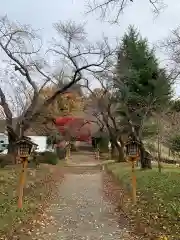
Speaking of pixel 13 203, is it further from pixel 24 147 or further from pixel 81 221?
pixel 81 221

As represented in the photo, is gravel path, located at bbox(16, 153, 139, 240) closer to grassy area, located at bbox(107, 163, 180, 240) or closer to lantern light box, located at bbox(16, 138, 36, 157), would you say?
grassy area, located at bbox(107, 163, 180, 240)

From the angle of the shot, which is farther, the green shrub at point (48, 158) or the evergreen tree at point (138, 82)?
the green shrub at point (48, 158)

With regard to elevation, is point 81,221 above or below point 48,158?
below

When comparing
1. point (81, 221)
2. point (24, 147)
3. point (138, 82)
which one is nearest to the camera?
point (81, 221)

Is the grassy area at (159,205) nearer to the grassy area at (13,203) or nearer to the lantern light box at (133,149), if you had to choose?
the lantern light box at (133,149)

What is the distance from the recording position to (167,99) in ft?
105

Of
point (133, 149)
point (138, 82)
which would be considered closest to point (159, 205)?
point (133, 149)

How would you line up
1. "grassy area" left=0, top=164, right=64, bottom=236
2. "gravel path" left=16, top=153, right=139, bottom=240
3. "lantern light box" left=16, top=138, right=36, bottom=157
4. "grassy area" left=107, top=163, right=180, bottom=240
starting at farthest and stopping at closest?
"lantern light box" left=16, top=138, right=36, bottom=157 < "grassy area" left=0, top=164, right=64, bottom=236 < "grassy area" left=107, top=163, right=180, bottom=240 < "gravel path" left=16, top=153, right=139, bottom=240

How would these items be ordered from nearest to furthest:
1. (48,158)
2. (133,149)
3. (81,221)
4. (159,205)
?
(81,221), (159,205), (133,149), (48,158)

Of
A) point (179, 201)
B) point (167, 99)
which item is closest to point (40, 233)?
point (179, 201)

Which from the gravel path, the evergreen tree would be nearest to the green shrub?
the evergreen tree

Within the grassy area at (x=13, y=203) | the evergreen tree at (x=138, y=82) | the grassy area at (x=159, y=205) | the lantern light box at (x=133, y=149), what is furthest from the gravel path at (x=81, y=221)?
the evergreen tree at (x=138, y=82)

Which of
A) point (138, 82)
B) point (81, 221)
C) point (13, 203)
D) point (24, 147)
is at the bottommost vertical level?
point (81, 221)

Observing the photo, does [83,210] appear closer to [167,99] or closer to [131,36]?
[167,99]
